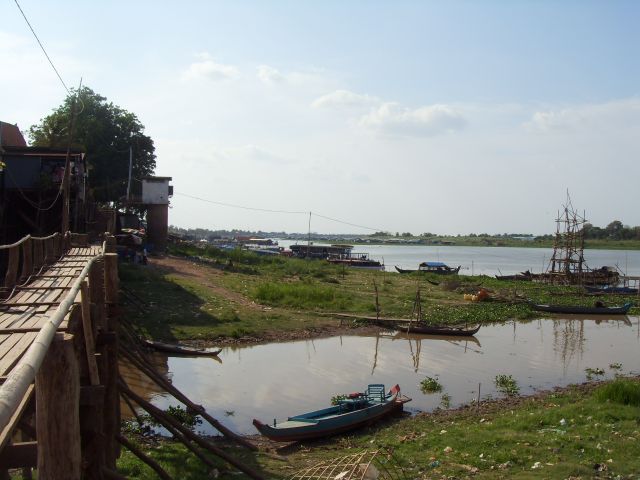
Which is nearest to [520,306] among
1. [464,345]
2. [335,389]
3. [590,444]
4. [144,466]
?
[464,345]

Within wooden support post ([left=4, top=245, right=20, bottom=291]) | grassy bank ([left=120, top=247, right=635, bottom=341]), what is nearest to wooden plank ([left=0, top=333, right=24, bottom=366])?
wooden support post ([left=4, top=245, right=20, bottom=291])

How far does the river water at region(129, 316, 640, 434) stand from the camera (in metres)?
18.3

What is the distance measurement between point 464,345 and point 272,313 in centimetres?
976

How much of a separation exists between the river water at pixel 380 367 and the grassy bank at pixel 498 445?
236 centimetres

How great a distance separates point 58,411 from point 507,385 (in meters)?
19.5

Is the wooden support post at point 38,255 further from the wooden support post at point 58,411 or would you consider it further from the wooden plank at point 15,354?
the wooden support post at point 58,411

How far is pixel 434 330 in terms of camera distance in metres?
30.0

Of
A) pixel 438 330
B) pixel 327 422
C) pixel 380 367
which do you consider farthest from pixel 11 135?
pixel 327 422

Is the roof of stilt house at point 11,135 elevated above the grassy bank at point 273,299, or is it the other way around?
the roof of stilt house at point 11,135

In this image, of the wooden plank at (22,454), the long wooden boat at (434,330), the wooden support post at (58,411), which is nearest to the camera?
the wooden support post at (58,411)

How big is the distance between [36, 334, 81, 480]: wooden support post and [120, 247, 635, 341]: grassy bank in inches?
820

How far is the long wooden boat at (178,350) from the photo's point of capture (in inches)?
870

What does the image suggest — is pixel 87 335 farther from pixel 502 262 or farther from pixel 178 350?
pixel 502 262

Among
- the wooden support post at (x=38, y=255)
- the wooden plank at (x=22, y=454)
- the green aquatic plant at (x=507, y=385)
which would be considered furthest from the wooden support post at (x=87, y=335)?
the green aquatic plant at (x=507, y=385)
